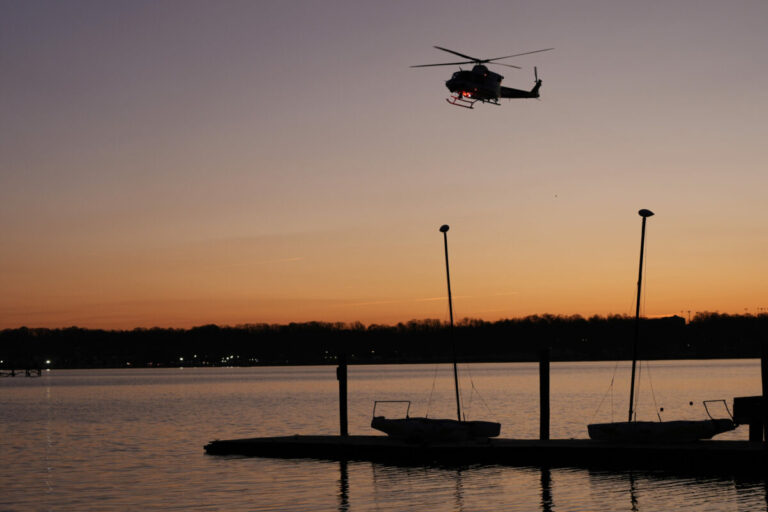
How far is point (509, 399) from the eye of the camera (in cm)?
11962

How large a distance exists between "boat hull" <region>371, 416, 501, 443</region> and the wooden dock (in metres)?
0.53

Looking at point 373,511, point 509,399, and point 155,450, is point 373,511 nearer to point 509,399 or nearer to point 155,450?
point 155,450

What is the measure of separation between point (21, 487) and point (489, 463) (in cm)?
1988

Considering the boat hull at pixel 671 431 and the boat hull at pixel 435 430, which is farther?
the boat hull at pixel 435 430

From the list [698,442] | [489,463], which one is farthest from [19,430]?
[698,442]

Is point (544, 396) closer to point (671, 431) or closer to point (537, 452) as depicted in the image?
point (537, 452)

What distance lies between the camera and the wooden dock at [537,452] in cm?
3841

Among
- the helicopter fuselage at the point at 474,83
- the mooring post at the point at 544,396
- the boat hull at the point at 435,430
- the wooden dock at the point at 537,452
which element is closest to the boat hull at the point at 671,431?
the wooden dock at the point at 537,452

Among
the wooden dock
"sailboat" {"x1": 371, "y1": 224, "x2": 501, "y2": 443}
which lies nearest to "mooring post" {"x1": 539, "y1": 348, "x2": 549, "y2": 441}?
"sailboat" {"x1": 371, "y1": 224, "x2": 501, "y2": 443}

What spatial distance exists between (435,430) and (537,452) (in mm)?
5021

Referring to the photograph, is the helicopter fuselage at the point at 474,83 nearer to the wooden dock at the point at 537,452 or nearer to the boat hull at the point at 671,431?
the wooden dock at the point at 537,452

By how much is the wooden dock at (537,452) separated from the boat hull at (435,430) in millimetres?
527

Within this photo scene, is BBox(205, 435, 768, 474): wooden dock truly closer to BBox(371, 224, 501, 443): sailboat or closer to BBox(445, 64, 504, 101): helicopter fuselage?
BBox(371, 224, 501, 443): sailboat

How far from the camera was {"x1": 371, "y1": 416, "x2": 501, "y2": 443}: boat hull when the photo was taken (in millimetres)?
44750
